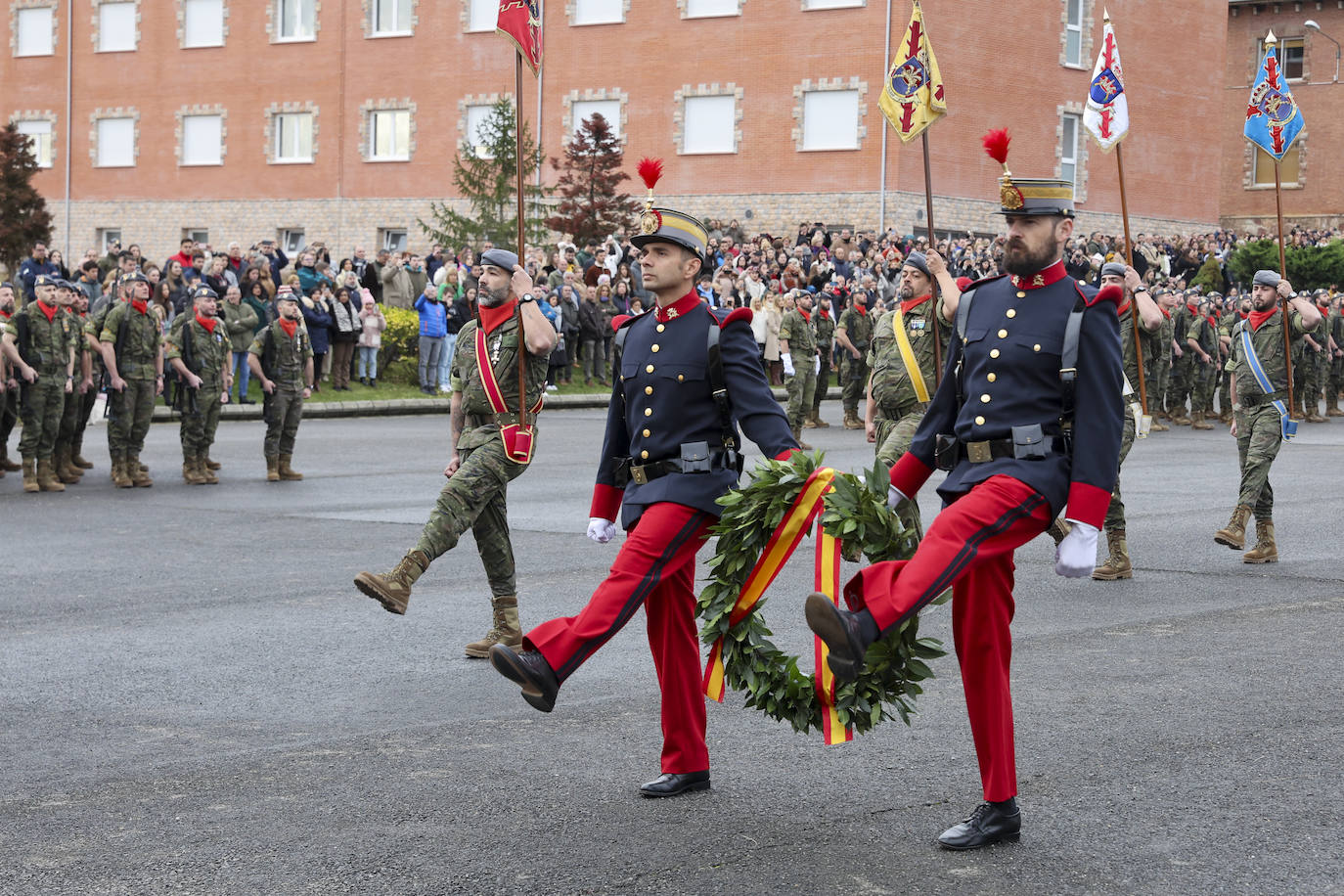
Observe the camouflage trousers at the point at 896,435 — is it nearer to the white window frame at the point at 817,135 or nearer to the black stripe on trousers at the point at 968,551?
the black stripe on trousers at the point at 968,551

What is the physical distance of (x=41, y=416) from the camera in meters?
17.0

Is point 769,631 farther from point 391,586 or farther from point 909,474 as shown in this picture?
point 391,586

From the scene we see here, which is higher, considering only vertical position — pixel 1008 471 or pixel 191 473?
pixel 1008 471

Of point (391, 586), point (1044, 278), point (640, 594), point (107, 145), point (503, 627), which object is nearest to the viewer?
point (1044, 278)

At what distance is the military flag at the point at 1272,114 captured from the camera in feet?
52.9

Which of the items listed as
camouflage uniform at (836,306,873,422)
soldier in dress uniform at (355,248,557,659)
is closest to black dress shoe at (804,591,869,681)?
soldier in dress uniform at (355,248,557,659)

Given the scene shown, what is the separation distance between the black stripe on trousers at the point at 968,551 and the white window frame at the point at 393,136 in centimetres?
4412

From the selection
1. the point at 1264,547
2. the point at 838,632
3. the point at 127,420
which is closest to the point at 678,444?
the point at 838,632

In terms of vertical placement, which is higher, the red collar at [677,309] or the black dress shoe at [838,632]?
the red collar at [677,309]

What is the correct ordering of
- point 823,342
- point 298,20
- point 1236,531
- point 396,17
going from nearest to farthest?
point 1236,531, point 823,342, point 396,17, point 298,20

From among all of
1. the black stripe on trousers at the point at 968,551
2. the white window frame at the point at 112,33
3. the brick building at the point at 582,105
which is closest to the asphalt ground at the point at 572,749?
the black stripe on trousers at the point at 968,551

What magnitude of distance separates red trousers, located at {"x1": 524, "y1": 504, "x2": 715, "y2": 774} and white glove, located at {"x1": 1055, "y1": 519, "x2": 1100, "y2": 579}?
4.30 feet

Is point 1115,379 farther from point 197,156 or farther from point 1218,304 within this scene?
point 197,156

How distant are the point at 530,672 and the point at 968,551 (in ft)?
4.82
